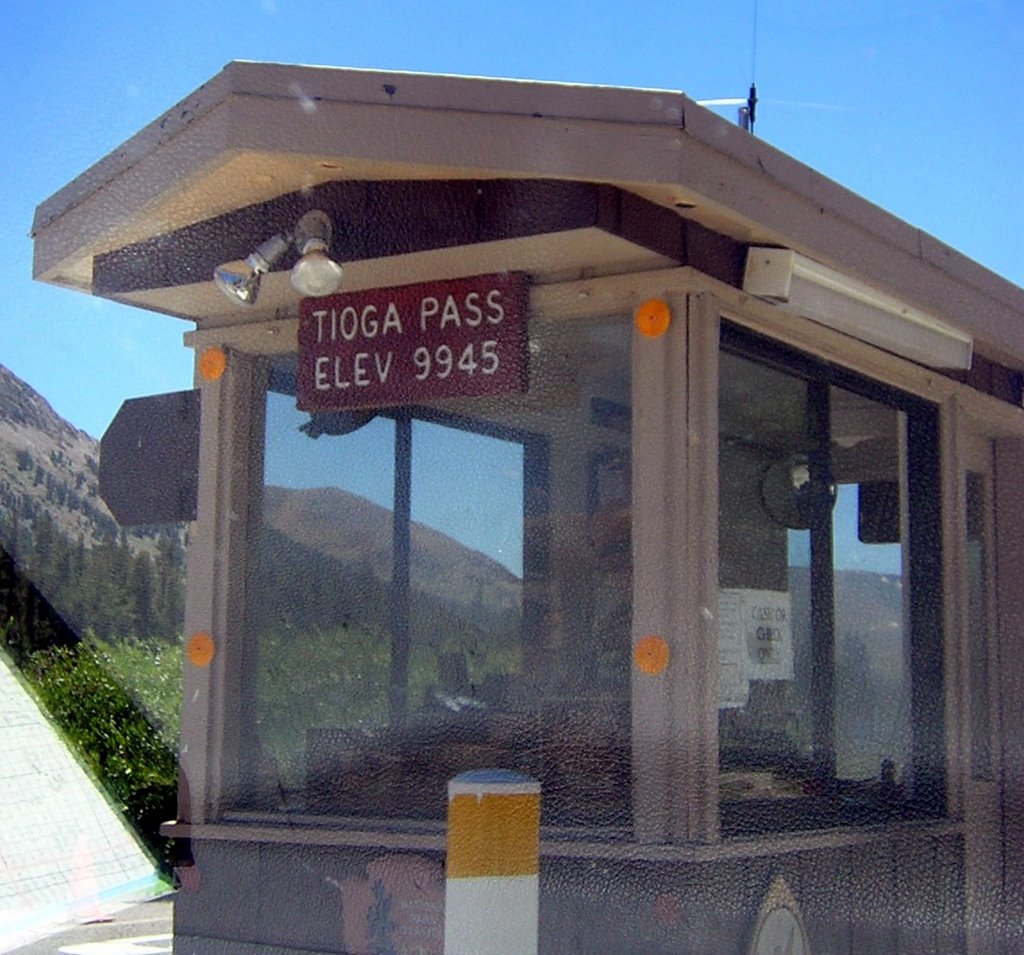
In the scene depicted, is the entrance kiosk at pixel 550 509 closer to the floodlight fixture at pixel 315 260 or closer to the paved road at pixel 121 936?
the floodlight fixture at pixel 315 260

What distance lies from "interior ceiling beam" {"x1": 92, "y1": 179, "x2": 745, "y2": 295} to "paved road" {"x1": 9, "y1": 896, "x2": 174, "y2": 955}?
151 inches

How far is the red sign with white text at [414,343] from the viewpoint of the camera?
429cm

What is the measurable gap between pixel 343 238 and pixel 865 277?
5.09 feet

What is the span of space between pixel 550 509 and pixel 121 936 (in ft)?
Answer: 15.6

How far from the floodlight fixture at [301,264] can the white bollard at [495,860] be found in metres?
1.42

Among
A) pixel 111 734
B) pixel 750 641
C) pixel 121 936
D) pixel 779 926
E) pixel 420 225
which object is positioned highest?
pixel 420 225

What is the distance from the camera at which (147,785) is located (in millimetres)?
6852

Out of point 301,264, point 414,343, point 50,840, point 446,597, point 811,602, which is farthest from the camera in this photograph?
point 50,840

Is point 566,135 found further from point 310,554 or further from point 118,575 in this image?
point 118,575

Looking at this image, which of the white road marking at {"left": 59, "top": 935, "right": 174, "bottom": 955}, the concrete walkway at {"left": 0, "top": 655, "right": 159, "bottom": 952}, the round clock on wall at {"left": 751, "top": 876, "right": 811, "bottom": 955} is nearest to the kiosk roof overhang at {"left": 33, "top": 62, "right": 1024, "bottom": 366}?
the round clock on wall at {"left": 751, "top": 876, "right": 811, "bottom": 955}

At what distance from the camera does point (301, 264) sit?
13.4ft

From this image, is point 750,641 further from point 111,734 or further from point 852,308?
point 111,734

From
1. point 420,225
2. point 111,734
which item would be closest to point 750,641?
point 420,225

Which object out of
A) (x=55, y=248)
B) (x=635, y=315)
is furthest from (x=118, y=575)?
(x=635, y=315)
